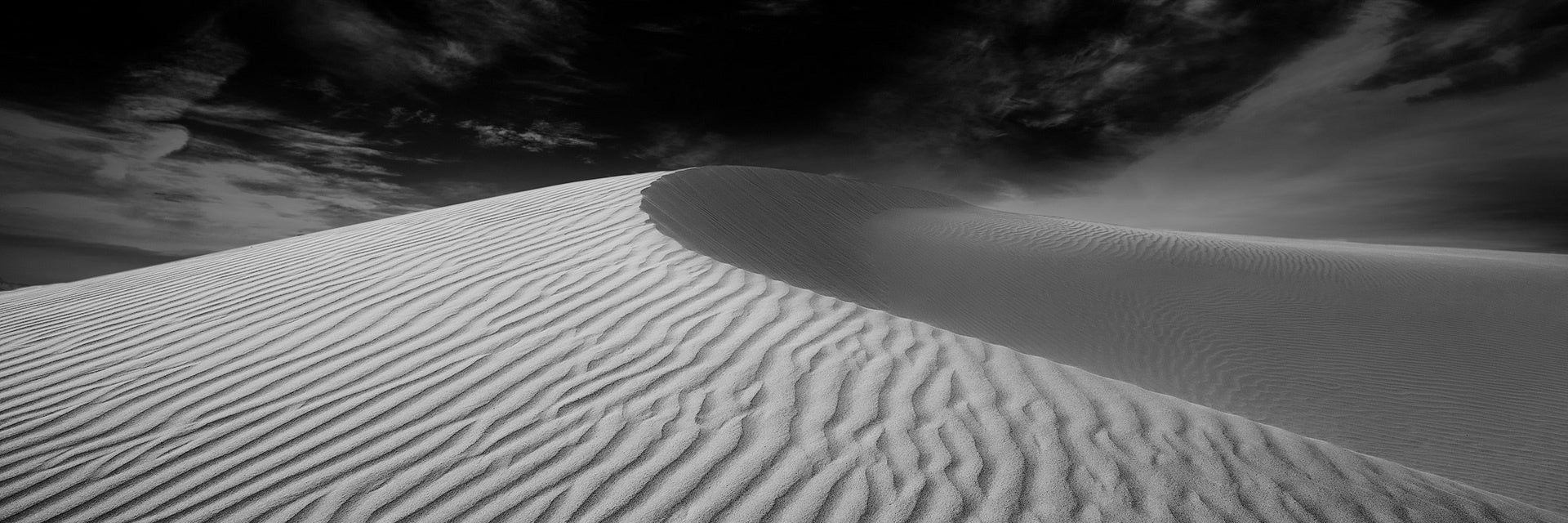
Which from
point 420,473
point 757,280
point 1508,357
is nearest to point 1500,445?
point 1508,357

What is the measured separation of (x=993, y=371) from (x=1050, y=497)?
937 millimetres

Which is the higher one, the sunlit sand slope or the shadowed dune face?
the shadowed dune face

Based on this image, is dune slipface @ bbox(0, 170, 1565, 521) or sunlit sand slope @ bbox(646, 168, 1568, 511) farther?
sunlit sand slope @ bbox(646, 168, 1568, 511)

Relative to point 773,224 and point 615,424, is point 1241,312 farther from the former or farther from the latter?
point 615,424

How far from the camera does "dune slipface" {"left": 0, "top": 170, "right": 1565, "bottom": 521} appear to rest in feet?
6.84

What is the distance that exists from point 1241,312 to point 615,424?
30.3 feet

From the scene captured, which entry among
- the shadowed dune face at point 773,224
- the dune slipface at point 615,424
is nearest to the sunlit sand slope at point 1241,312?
the shadowed dune face at point 773,224

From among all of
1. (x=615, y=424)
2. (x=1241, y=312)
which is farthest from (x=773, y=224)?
(x=1241, y=312)

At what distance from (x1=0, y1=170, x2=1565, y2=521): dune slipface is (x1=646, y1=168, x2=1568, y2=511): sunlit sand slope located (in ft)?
5.46

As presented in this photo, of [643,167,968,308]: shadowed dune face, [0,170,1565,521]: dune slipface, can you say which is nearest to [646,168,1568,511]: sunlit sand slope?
[643,167,968,308]: shadowed dune face

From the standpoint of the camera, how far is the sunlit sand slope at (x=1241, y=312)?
5.48m

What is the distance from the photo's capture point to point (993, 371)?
2.97 m

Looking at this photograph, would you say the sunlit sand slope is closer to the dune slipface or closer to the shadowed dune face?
the shadowed dune face

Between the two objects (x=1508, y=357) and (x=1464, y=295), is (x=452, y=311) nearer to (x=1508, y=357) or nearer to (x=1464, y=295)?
(x=1508, y=357)
